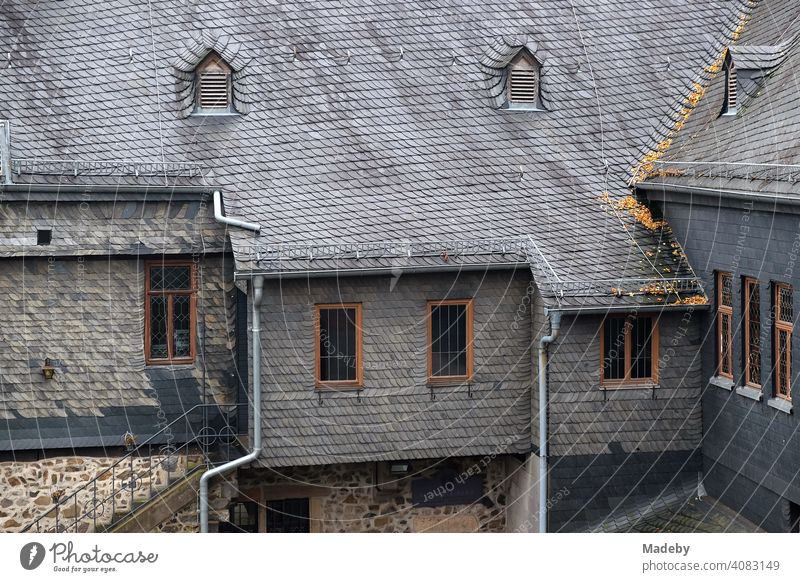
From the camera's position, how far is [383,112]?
24.8 meters

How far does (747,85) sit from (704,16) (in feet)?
12.4

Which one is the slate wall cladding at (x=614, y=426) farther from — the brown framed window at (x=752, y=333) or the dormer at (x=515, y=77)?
the dormer at (x=515, y=77)

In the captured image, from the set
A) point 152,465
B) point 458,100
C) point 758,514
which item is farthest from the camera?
point 458,100

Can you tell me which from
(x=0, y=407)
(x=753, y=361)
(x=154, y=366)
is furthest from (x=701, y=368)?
(x=0, y=407)

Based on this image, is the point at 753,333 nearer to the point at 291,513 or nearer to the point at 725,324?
the point at 725,324

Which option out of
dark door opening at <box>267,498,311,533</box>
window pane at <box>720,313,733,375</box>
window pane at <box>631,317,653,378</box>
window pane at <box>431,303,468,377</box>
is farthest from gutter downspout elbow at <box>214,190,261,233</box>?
window pane at <box>720,313,733,375</box>

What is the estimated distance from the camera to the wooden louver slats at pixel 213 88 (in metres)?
24.3

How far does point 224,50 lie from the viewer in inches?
956

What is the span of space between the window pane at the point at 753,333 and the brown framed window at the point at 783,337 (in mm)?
489

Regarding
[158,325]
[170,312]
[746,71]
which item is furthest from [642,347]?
[158,325]

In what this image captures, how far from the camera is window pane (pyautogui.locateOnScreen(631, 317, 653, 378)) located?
76.7 ft

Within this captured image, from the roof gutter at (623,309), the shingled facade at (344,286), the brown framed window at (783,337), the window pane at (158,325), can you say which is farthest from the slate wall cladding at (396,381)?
the brown framed window at (783,337)

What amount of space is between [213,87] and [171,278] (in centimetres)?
312

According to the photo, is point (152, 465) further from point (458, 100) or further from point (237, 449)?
point (458, 100)
